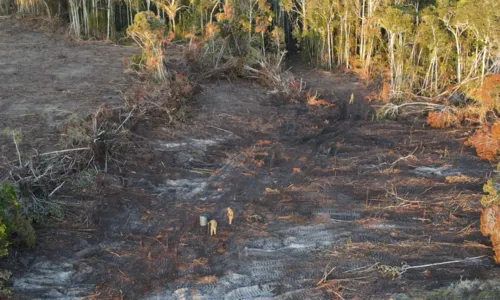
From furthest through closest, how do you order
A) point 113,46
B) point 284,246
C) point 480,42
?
point 113,46
point 480,42
point 284,246

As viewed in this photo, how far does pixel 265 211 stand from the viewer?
5.79m

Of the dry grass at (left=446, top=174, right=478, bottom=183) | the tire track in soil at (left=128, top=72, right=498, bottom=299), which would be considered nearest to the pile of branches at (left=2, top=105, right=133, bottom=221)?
the tire track in soil at (left=128, top=72, right=498, bottom=299)

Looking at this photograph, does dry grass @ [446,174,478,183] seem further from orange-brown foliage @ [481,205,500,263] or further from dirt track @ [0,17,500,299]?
orange-brown foliage @ [481,205,500,263]

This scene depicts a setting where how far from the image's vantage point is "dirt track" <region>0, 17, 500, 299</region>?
15.2ft

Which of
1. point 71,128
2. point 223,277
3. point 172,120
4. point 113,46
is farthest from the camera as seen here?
point 113,46

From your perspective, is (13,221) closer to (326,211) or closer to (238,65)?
(326,211)

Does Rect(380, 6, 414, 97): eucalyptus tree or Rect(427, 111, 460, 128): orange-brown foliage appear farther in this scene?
Rect(380, 6, 414, 97): eucalyptus tree

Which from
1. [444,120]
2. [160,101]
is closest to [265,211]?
[160,101]

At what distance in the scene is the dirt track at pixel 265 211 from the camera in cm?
463

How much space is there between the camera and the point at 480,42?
876 centimetres

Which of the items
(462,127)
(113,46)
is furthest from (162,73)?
(462,127)

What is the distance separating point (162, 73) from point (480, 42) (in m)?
4.99

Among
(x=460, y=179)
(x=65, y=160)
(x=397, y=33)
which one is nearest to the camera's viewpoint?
(x=65, y=160)

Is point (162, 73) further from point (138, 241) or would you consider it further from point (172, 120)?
point (138, 241)
